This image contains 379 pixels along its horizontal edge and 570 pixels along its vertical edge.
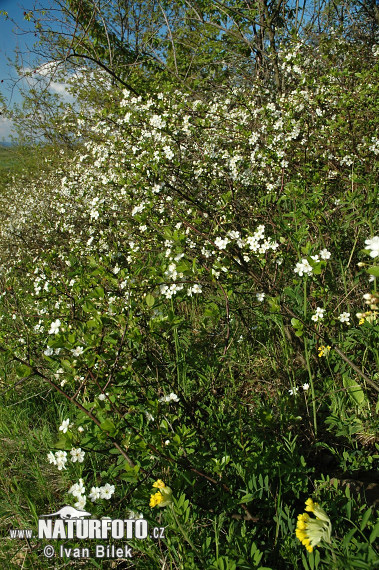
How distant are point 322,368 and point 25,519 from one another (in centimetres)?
195

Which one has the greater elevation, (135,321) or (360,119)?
(360,119)

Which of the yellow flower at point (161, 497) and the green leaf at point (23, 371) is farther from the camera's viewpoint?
the green leaf at point (23, 371)

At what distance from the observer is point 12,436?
104 inches

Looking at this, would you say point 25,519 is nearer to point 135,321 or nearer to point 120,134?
point 135,321

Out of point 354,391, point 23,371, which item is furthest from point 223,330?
point 23,371

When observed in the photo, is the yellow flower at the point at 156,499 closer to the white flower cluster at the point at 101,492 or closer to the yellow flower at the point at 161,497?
the yellow flower at the point at 161,497

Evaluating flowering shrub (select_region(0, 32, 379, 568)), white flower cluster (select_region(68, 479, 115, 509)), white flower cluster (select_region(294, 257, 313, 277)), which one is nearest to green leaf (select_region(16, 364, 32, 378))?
flowering shrub (select_region(0, 32, 379, 568))

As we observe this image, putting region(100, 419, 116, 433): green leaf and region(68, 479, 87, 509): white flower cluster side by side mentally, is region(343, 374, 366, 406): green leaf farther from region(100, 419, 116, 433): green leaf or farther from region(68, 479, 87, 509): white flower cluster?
region(68, 479, 87, 509): white flower cluster

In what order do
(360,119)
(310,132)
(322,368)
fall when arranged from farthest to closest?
(310,132)
(360,119)
(322,368)

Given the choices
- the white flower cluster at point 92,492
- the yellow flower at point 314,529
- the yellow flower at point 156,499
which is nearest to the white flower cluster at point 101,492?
the white flower cluster at point 92,492

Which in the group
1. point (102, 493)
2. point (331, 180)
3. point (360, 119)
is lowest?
point (102, 493)

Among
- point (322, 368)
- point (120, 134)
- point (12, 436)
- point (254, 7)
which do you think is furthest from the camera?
point (254, 7)

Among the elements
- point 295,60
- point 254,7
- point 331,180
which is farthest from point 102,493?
point 254,7

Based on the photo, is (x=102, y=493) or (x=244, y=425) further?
(x=244, y=425)
